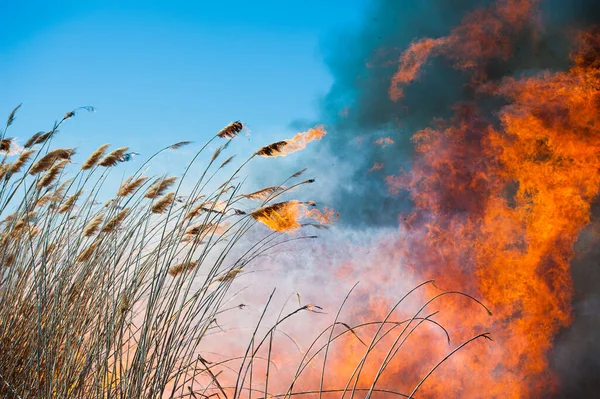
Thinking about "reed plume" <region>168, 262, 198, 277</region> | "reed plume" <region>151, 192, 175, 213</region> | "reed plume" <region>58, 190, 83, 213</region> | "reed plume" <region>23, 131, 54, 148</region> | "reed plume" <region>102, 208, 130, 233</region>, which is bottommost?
"reed plume" <region>168, 262, 198, 277</region>

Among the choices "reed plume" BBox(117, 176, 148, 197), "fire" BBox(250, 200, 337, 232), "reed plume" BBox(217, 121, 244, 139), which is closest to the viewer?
"fire" BBox(250, 200, 337, 232)

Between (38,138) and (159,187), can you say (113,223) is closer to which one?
(159,187)

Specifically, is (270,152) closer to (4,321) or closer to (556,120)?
(4,321)

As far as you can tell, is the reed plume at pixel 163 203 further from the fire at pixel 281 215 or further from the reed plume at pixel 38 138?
the reed plume at pixel 38 138

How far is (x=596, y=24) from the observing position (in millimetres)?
10055

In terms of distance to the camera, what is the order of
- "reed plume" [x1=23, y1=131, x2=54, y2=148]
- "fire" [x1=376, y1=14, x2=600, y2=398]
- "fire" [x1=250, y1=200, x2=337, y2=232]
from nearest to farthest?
"fire" [x1=250, y1=200, x2=337, y2=232], "reed plume" [x1=23, y1=131, x2=54, y2=148], "fire" [x1=376, y1=14, x2=600, y2=398]

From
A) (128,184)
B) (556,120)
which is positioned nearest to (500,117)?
(556,120)

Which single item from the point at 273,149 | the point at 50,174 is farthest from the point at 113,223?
the point at 273,149

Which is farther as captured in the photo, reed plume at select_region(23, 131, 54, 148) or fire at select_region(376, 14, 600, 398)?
fire at select_region(376, 14, 600, 398)

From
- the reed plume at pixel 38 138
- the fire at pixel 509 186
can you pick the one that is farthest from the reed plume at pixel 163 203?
the fire at pixel 509 186

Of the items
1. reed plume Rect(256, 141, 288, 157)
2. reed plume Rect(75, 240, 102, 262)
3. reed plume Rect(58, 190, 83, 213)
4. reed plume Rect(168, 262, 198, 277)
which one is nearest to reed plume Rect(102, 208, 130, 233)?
reed plume Rect(75, 240, 102, 262)

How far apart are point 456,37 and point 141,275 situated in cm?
1144

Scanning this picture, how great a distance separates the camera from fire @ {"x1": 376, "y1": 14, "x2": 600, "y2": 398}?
10.4 m

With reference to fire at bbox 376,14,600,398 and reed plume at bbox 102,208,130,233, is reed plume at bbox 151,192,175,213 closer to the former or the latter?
reed plume at bbox 102,208,130,233
